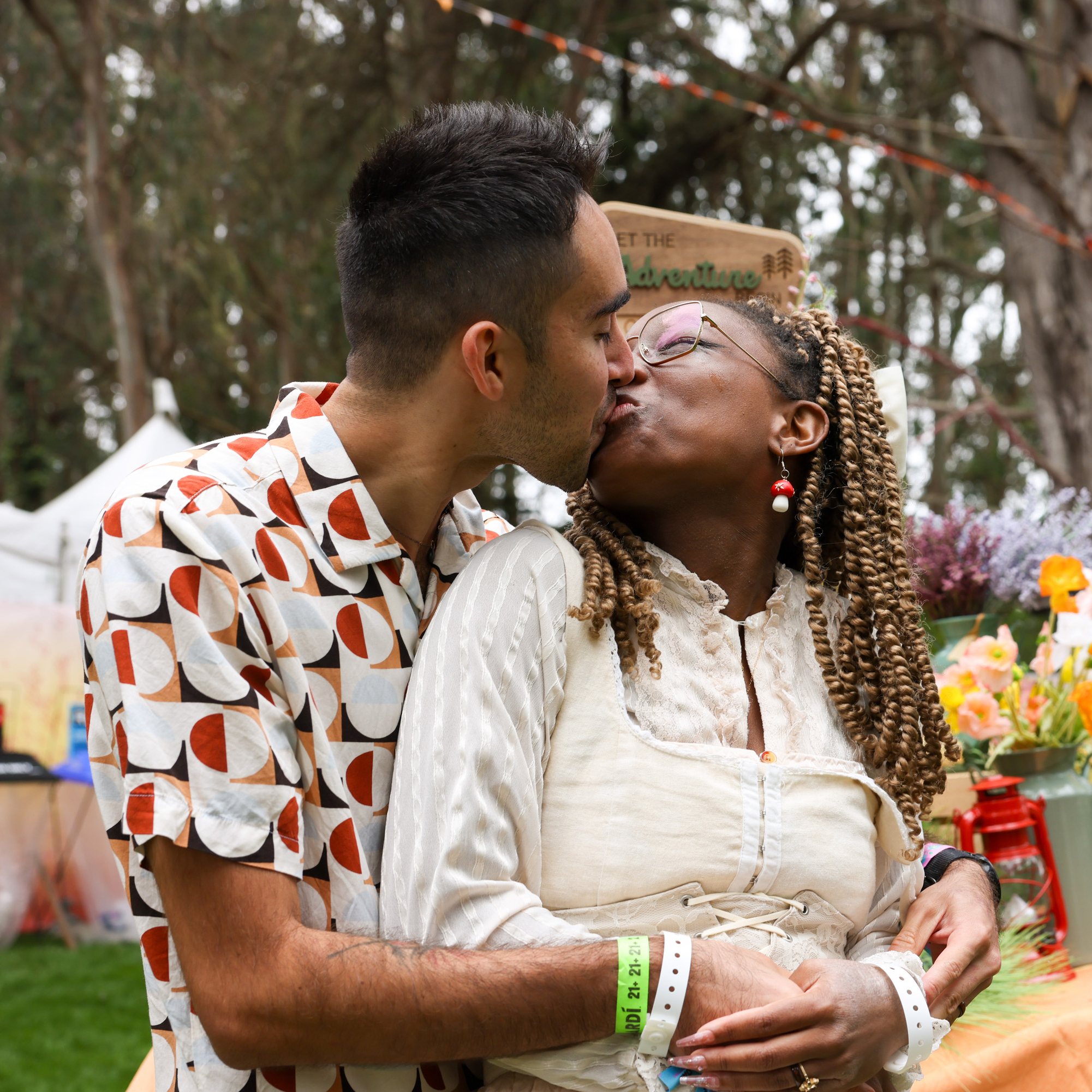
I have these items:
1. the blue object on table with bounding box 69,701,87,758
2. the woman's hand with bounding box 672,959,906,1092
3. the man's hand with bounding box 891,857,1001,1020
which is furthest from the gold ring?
the blue object on table with bounding box 69,701,87,758

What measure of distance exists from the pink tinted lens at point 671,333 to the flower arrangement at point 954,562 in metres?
1.30

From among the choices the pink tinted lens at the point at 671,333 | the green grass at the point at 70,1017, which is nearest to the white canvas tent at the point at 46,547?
the green grass at the point at 70,1017

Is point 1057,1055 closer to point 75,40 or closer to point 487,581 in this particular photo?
point 487,581

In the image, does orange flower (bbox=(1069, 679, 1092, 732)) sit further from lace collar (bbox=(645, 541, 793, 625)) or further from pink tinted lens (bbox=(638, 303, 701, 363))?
pink tinted lens (bbox=(638, 303, 701, 363))

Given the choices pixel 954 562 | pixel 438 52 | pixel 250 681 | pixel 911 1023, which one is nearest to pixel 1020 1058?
pixel 911 1023

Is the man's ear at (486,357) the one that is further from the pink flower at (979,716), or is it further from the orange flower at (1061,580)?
the orange flower at (1061,580)

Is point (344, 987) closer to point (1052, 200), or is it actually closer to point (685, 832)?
point (685, 832)

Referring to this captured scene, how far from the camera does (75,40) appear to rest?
52.3 ft

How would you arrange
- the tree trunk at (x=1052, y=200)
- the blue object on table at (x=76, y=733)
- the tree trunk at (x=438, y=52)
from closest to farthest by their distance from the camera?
the tree trunk at (x=1052, y=200), the blue object on table at (x=76, y=733), the tree trunk at (x=438, y=52)

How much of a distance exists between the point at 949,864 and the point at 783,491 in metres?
0.77

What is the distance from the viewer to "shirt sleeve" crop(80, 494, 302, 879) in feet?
4.76

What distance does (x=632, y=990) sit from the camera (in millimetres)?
1499

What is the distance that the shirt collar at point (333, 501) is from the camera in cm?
174

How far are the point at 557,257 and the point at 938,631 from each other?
1720 mm
